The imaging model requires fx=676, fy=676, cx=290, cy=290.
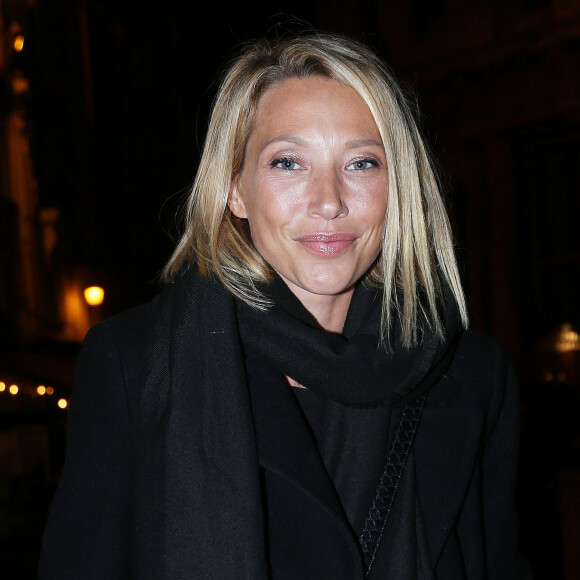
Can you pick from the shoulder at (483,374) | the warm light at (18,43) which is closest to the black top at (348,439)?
the shoulder at (483,374)

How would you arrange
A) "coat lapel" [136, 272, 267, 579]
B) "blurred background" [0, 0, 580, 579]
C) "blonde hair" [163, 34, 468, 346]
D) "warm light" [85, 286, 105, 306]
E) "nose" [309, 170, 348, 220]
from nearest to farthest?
"coat lapel" [136, 272, 267, 579]
"nose" [309, 170, 348, 220]
"blonde hair" [163, 34, 468, 346]
"blurred background" [0, 0, 580, 579]
"warm light" [85, 286, 105, 306]

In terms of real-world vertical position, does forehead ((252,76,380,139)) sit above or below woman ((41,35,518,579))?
above

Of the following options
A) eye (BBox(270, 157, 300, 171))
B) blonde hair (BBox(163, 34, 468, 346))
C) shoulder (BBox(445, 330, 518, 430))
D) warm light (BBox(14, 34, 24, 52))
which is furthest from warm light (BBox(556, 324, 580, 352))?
warm light (BBox(14, 34, 24, 52))

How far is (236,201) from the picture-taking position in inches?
75.5

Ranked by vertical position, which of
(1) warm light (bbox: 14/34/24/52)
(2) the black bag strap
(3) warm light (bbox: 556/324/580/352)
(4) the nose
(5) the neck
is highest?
(1) warm light (bbox: 14/34/24/52)

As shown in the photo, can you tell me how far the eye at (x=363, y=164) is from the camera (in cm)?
177

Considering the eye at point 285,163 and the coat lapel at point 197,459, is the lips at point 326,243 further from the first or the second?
the coat lapel at point 197,459

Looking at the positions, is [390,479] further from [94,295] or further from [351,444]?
[94,295]

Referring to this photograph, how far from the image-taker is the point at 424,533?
1.68 metres

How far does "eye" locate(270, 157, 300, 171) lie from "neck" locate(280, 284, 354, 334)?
34cm

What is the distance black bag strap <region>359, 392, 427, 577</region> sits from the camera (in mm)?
1617

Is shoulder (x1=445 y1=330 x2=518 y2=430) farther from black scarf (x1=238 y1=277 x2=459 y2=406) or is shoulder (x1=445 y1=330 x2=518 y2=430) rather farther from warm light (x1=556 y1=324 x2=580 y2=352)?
warm light (x1=556 y1=324 x2=580 y2=352)

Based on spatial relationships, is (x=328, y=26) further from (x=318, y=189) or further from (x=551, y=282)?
(x=318, y=189)

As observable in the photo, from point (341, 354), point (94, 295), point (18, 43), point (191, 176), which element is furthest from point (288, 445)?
point (18, 43)
